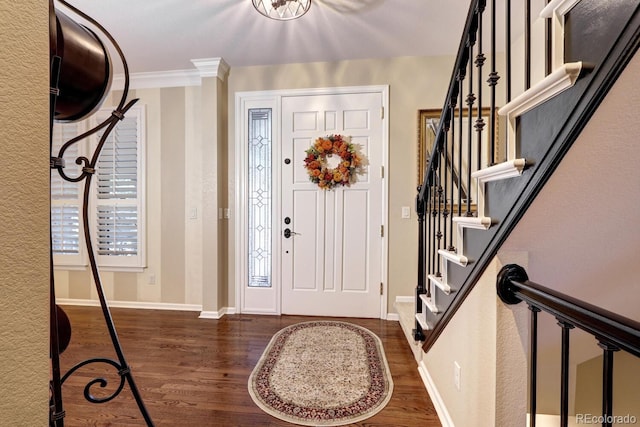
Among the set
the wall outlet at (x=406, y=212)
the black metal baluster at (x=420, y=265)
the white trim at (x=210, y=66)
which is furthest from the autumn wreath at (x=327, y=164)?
the white trim at (x=210, y=66)

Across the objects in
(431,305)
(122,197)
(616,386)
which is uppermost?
(122,197)

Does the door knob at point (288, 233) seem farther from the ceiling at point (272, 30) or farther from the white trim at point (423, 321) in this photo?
the ceiling at point (272, 30)

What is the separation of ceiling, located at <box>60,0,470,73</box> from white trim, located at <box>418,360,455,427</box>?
Result: 2675 millimetres

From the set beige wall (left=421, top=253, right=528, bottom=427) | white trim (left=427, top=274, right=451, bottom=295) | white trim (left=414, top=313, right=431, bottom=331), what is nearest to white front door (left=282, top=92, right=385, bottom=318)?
white trim (left=414, top=313, right=431, bottom=331)

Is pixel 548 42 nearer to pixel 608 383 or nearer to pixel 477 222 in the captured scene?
pixel 477 222

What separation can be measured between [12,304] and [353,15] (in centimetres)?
273

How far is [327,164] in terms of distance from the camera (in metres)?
3.17

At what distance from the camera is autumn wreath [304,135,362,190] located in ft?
10.2

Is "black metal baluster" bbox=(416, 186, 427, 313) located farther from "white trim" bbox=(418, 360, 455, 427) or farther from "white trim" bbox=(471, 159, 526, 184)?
"white trim" bbox=(471, 159, 526, 184)

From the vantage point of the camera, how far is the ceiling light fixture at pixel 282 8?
2.19m

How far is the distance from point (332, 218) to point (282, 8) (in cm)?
190

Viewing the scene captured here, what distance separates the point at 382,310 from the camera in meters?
3.15

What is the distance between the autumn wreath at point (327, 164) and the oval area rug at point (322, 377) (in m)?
1.48

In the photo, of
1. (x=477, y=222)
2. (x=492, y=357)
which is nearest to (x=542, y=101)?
(x=477, y=222)
